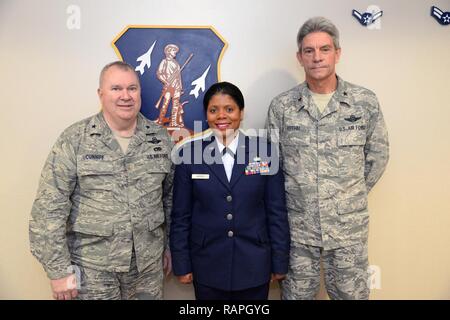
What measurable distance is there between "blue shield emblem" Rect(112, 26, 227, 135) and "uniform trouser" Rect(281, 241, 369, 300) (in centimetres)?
103

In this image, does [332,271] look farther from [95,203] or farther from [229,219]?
[95,203]

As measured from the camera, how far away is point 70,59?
2.15m

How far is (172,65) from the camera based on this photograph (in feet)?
7.05

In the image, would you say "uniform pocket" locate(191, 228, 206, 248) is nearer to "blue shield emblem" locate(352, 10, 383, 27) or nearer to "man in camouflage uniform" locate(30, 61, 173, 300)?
"man in camouflage uniform" locate(30, 61, 173, 300)

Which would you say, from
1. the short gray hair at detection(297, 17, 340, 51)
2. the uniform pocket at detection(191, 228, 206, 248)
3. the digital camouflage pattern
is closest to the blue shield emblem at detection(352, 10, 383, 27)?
the short gray hair at detection(297, 17, 340, 51)

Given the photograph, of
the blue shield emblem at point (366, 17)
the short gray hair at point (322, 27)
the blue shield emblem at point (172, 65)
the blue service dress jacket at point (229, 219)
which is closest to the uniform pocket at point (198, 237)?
the blue service dress jacket at point (229, 219)

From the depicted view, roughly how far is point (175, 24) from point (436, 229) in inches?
84.0

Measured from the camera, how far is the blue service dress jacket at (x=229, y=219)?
167cm

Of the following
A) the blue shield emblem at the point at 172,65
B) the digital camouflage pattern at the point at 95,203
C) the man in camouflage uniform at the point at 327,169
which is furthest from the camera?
the blue shield emblem at the point at 172,65

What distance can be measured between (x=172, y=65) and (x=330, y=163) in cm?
110

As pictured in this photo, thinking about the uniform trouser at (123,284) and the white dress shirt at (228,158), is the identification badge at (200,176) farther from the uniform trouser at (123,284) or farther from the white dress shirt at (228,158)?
the uniform trouser at (123,284)

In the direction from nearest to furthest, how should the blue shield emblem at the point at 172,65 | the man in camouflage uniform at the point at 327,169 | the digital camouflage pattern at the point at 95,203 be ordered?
the digital camouflage pattern at the point at 95,203 → the man in camouflage uniform at the point at 327,169 → the blue shield emblem at the point at 172,65

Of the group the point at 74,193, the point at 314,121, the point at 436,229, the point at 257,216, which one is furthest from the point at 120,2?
the point at 436,229

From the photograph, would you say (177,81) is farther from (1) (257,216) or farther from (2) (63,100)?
(1) (257,216)
